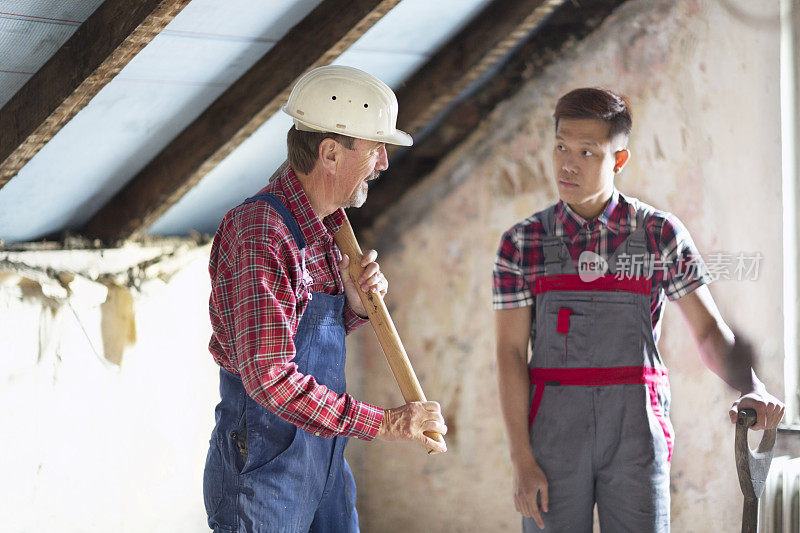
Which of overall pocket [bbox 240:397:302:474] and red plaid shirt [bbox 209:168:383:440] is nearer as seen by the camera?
red plaid shirt [bbox 209:168:383:440]

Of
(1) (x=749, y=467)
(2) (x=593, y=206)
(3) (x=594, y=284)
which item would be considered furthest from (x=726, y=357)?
(2) (x=593, y=206)

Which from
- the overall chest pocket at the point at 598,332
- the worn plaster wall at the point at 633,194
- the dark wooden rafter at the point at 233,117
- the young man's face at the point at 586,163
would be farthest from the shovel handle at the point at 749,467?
the dark wooden rafter at the point at 233,117

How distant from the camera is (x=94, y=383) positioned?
297 cm

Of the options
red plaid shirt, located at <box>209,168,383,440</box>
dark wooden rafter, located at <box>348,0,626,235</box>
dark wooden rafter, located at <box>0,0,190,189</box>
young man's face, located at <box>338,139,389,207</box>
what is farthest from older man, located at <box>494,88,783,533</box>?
dark wooden rafter, located at <box>0,0,190,189</box>

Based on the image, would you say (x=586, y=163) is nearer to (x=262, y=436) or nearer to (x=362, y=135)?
(x=362, y=135)

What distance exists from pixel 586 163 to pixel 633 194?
881 millimetres

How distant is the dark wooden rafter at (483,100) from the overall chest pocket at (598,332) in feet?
4.09

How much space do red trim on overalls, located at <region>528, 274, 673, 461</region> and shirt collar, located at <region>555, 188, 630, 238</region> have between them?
130 millimetres

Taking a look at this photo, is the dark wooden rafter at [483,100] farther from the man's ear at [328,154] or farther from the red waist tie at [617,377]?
the man's ear at [328,154]

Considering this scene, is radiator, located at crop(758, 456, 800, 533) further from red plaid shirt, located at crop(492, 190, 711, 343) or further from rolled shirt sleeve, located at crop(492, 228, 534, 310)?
rolled shirt sleeve, located at crop(492, 228, 534, 310)

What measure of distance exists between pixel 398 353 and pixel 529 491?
66cm

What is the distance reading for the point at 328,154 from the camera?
1.82 m

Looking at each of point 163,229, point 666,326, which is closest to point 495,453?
point 666,326

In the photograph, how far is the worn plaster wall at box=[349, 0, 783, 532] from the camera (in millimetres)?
2924
